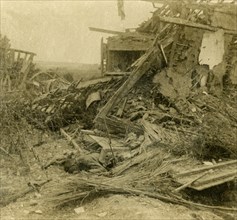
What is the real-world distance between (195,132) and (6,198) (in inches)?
157

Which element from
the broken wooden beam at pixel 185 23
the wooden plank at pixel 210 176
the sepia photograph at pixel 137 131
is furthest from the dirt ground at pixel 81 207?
the broken wooden beam at pixel 185 23

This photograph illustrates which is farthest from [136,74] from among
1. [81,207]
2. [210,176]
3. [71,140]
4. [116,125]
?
[81,207]

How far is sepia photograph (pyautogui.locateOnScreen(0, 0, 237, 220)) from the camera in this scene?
20.2 ft

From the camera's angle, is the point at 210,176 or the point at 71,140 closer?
the point at 210,176

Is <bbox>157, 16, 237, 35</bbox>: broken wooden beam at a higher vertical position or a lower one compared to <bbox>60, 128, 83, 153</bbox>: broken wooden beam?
higher

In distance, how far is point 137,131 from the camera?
29.9 ft

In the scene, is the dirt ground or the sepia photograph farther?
the sepia photograph

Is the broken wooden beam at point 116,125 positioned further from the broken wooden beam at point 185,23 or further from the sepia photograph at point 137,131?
the broken wooden beam at point 185,23

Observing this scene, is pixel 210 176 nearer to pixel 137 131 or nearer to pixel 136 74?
pixel 137 131

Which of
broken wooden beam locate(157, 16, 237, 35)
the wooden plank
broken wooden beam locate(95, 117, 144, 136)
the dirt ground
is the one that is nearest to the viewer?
the dirt ground

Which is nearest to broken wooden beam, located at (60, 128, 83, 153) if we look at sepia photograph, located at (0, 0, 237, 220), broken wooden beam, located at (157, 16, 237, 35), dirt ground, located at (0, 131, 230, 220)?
sepia photograph, located at (0, 0, 237, 220)

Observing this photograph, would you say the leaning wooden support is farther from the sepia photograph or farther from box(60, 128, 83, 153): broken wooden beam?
box(60, 128, 83, 153): broken wooden beam

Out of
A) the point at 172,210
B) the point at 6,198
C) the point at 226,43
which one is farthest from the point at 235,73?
the point at 6,198

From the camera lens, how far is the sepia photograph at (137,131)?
617 centimetres
